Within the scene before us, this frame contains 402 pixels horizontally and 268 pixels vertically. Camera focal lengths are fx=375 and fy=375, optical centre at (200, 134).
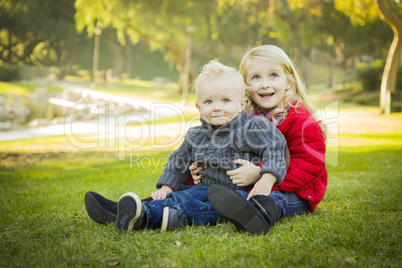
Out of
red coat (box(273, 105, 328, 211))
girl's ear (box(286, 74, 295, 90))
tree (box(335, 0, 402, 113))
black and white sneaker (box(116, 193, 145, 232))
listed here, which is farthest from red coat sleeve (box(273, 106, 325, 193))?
tree (box(335, 0, 402, 113))

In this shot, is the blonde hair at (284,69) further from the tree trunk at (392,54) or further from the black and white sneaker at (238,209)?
the tree trunk at (392,54)

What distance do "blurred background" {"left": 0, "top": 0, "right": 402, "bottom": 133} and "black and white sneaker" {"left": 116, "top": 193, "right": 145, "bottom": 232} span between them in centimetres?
580

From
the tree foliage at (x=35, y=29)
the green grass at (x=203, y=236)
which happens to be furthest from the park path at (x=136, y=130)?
the tree foliage at (x=35, y=29)

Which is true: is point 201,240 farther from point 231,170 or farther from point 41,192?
point 41,192

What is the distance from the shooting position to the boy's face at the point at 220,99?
8.85 feet

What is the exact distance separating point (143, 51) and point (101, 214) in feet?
186

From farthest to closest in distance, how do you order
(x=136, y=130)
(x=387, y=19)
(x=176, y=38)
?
1. (x=176, y=38)
2. (x=387, y=19)
3. (x=136, y=130)

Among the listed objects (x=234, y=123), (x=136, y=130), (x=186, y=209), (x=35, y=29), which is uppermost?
(x=35, y=29)

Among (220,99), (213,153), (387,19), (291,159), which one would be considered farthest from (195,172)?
(387,19)

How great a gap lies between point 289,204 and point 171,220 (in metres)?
0.88

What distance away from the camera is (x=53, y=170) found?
571cm

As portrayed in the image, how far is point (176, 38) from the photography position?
2395cm

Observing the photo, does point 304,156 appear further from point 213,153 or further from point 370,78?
point 370,78

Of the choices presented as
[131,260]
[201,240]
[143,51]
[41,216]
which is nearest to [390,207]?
[201,240]
